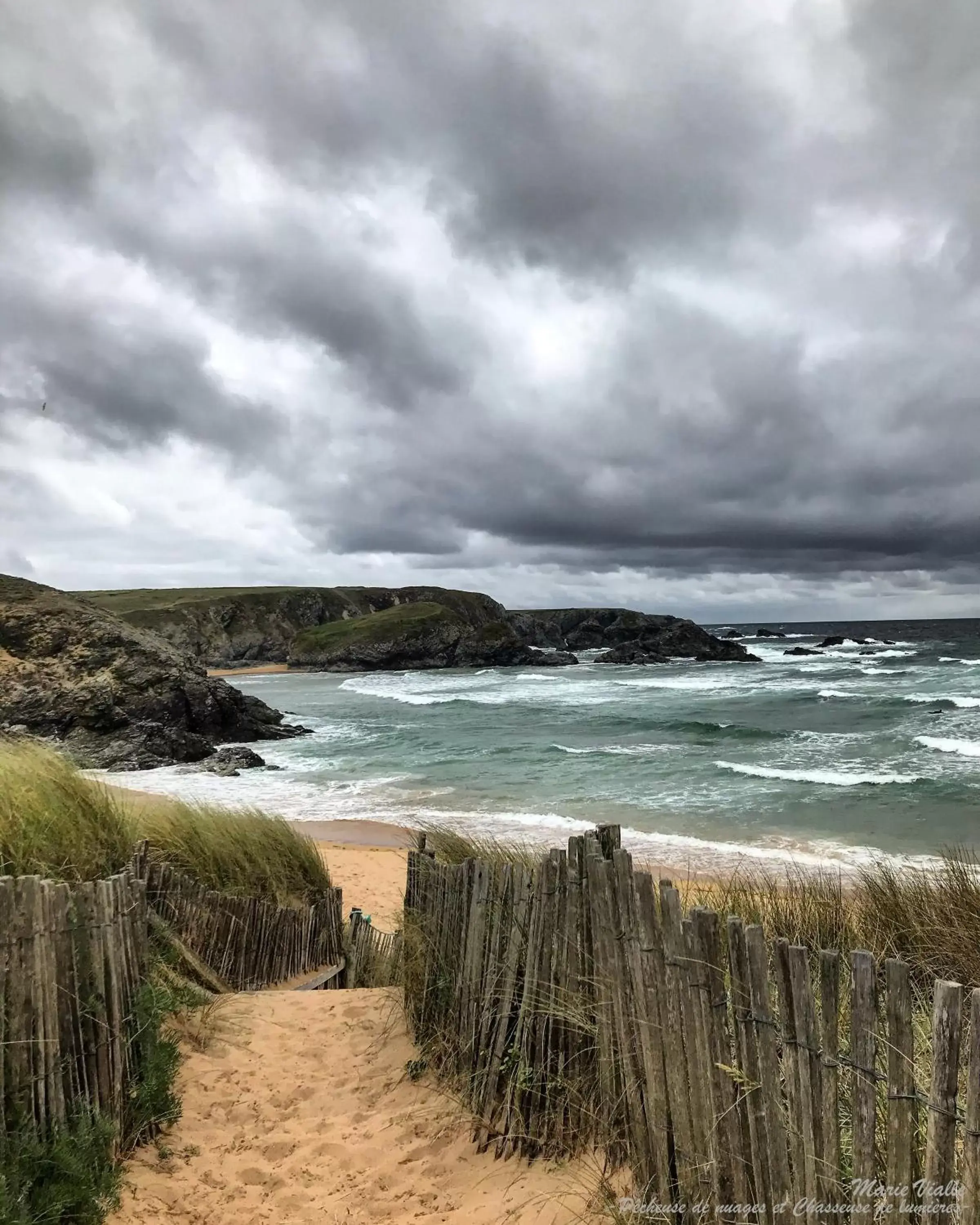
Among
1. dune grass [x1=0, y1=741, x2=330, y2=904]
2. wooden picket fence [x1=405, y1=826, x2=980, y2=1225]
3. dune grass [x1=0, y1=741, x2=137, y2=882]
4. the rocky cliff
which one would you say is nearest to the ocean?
dune grass [x1=0, y1=741, x2=330, y2=904]

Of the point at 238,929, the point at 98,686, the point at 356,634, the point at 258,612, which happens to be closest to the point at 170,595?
the point at 258,612

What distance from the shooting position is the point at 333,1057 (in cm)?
577

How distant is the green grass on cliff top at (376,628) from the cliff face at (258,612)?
4.16m

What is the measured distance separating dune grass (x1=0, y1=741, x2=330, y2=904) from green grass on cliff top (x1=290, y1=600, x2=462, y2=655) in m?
74.3

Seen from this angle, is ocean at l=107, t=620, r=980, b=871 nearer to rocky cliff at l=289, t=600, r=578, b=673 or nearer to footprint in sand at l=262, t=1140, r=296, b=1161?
footprint in sand at l=262, t=1140, r=296, b=1161

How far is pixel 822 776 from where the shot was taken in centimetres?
2172

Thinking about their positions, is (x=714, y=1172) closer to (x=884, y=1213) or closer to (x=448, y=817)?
(x=884, y=1213)

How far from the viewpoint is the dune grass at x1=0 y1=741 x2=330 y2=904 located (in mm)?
5398

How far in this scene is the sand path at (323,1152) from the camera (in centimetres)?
383

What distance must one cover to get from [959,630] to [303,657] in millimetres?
118250

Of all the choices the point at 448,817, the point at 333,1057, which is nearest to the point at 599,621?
the point at 448,817

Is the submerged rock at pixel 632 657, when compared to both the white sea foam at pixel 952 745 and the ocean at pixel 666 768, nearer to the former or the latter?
the ocean at pixel 666 768

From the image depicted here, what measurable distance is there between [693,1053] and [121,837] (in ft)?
16.5

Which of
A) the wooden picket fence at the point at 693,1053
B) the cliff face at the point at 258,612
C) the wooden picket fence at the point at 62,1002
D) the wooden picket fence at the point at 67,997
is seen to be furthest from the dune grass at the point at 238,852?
the cliff face at the point at 258,612
